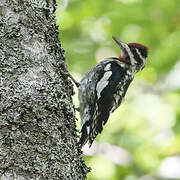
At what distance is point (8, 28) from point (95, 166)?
111 inches

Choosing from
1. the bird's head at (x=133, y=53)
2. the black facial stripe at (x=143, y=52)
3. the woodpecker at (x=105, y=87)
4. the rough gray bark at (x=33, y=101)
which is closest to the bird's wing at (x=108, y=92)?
the woodpecker at (x=105, y=87)

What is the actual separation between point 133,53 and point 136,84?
98 cm

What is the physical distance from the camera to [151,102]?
15.0ft

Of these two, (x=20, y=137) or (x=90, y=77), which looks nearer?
(x=20, y=137)

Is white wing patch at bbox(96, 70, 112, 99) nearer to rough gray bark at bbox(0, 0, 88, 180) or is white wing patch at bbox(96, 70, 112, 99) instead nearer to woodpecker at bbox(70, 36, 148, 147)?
woodpecker at bbox(70, 36, 148, 147)

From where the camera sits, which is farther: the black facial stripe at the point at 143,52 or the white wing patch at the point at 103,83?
the black facial stripe at the point at 143,52

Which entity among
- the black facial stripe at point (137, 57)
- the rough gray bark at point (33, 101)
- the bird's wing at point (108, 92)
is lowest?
the rough gray bark at point (33, 101)

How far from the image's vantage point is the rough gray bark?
171 cm

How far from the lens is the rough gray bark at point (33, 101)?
1.71 meters

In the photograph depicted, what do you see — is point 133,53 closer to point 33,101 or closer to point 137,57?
point 137,57

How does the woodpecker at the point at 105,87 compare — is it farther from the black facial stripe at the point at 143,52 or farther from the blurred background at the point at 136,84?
the blurred background at the point at 136,84

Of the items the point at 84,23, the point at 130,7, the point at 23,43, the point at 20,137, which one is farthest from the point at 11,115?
the point at 84,23

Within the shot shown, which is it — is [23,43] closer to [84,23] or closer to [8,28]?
[8,28]

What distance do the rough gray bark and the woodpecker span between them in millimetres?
1214
